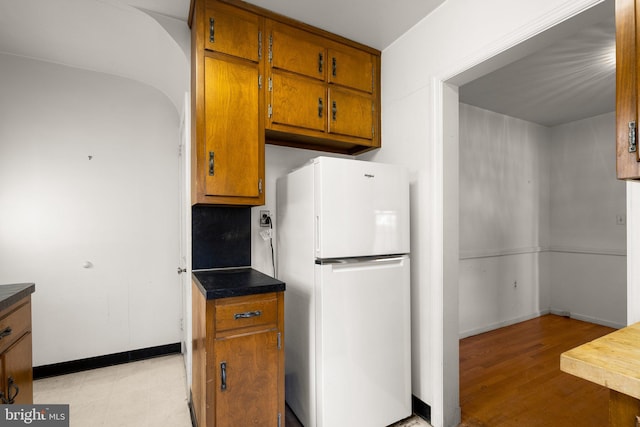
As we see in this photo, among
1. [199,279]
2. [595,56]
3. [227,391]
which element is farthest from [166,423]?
[595,56]

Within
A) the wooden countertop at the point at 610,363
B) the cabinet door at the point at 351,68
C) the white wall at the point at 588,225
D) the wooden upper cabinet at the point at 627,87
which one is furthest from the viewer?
the white wall at the point at 588,225

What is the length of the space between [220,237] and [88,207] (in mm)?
1406

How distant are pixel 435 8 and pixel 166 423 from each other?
3068 millimetres

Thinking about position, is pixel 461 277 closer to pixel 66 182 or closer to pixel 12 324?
pixel 12 324

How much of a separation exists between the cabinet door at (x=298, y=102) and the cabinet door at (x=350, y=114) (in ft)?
0.23

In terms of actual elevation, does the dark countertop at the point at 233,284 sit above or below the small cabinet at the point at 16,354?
above

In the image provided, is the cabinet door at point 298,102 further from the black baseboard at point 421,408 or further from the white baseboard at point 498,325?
the white baseboard at point 498,325

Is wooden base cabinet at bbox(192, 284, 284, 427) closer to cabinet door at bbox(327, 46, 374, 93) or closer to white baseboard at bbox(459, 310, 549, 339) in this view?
cabinet door at bbox(327, 46, 374, 93)

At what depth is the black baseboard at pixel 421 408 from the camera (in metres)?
1.98

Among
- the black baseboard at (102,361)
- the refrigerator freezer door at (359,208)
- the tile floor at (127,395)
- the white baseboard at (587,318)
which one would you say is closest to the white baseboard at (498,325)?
the white baseboard at (587,318)

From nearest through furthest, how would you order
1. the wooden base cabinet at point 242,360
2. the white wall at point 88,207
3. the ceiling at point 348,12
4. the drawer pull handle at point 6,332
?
1. the drawer pull handle at point 6,332
2. the wooden base cabinet at point 242,360
3. the ceiling at point 348,12
4. the white wall at point 88,207

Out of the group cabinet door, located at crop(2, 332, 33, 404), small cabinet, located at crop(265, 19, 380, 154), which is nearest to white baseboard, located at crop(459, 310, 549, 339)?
small cabinet, located at crop(265, 19, 380, 154)

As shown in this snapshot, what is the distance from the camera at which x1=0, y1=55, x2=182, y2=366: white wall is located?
97.8 inches

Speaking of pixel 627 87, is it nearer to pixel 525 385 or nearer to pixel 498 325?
pixel 525 385
